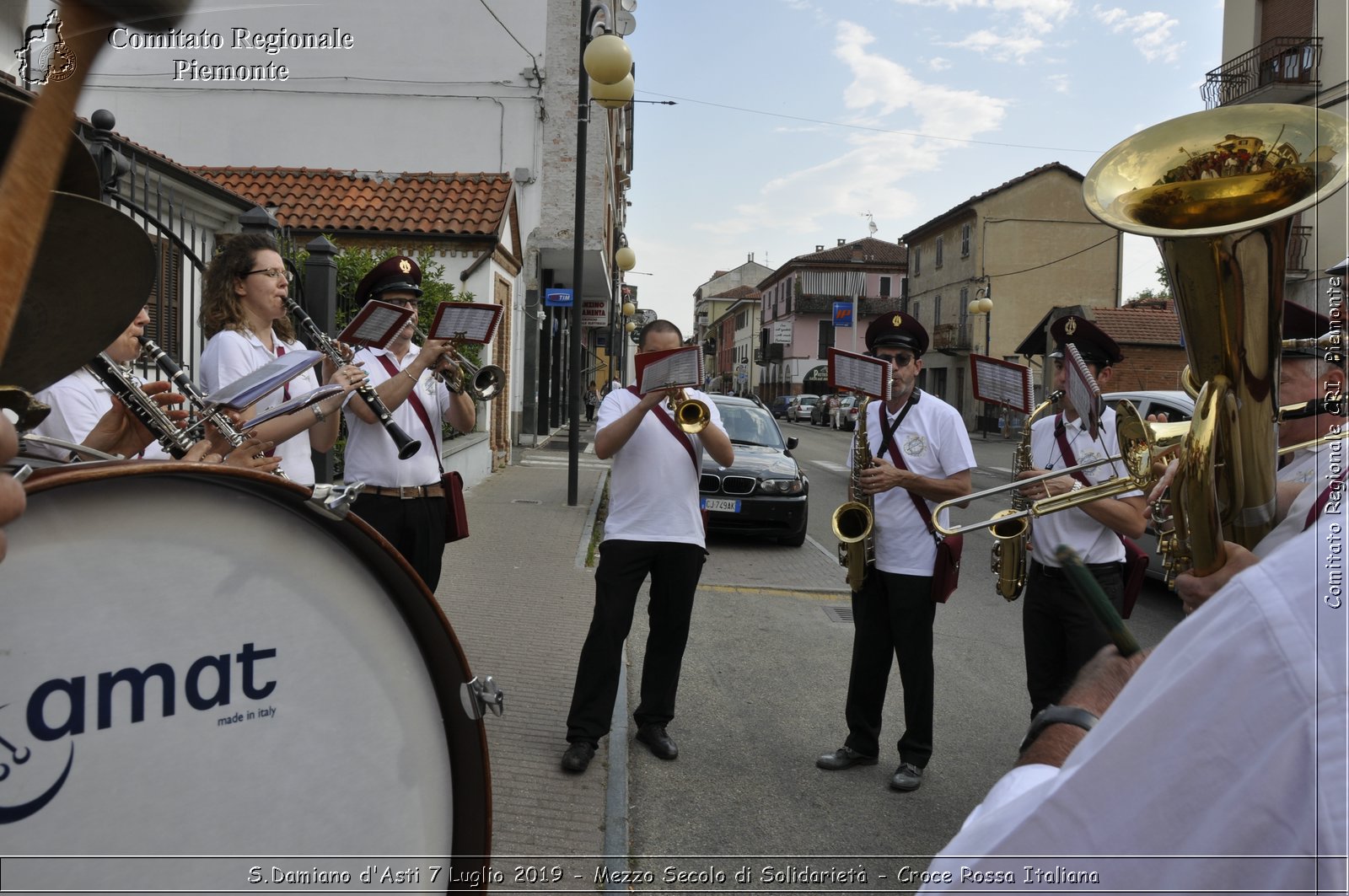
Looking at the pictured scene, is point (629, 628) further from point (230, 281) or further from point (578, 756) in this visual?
point (230, 281)

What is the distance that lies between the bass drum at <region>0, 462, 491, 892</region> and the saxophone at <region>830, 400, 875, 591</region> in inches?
98.6

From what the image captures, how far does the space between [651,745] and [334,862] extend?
277 cm

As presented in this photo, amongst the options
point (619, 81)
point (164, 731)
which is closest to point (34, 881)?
point (164, 731)

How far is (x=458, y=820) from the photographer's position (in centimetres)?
194

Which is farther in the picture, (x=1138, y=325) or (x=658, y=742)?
(x=1138, y=325)

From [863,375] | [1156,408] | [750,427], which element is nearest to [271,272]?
[863,375]

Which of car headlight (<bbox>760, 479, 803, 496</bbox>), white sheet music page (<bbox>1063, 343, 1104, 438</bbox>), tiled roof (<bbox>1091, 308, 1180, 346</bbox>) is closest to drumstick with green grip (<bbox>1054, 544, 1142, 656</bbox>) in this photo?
white sheet music page (<bbox>1063, 343, 1104, 438</bbox>)

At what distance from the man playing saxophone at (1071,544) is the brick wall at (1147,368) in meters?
23.2

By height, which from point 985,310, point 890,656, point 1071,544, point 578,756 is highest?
point 985,310

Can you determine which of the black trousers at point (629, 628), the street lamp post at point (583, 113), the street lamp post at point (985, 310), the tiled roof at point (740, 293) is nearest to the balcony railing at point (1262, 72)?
the street lamp post at point (985, 310)

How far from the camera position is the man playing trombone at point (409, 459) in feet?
12.5

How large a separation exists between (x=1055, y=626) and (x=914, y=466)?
2.96 ft

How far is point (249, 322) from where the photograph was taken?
3.38 meters

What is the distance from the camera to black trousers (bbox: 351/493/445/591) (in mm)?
3811
